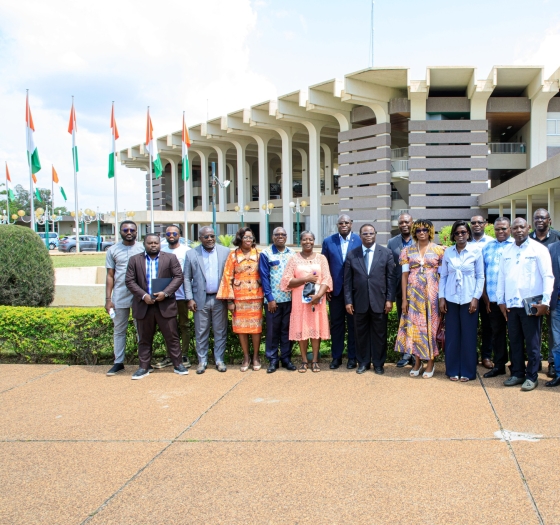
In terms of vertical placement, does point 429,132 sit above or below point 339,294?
above

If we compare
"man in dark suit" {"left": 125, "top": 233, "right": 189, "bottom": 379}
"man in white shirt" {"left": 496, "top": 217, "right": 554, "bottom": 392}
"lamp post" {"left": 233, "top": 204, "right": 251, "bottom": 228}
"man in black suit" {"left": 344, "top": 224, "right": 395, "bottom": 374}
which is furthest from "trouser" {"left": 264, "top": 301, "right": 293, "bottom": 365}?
"lamp post" {"left": 233, "top": 204, "right": 251, "bottom": 228}

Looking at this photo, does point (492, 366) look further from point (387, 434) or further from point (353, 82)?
point (353, 82)

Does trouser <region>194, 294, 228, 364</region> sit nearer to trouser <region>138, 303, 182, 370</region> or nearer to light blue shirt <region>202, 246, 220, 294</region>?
light blue shirt <region>202, 246, 220, 294</region>

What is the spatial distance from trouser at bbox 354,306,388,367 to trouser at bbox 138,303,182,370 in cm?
205

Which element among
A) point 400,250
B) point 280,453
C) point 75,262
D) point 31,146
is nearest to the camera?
point 280,453

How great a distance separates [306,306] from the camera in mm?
5699

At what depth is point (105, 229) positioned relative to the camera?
81.8m

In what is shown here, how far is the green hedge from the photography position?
6363 mm

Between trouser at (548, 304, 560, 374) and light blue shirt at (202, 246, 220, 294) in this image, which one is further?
light blue shirt at (202, 246, 220, 294)

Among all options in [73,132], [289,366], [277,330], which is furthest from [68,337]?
[73,132]

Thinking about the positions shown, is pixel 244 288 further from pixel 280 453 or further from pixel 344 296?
pixel 280 453

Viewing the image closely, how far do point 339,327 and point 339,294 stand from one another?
0.40 metres

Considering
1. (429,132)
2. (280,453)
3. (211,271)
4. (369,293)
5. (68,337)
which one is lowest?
(280,453)

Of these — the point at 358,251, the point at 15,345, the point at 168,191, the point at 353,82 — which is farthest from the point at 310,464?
the point at 168,191
